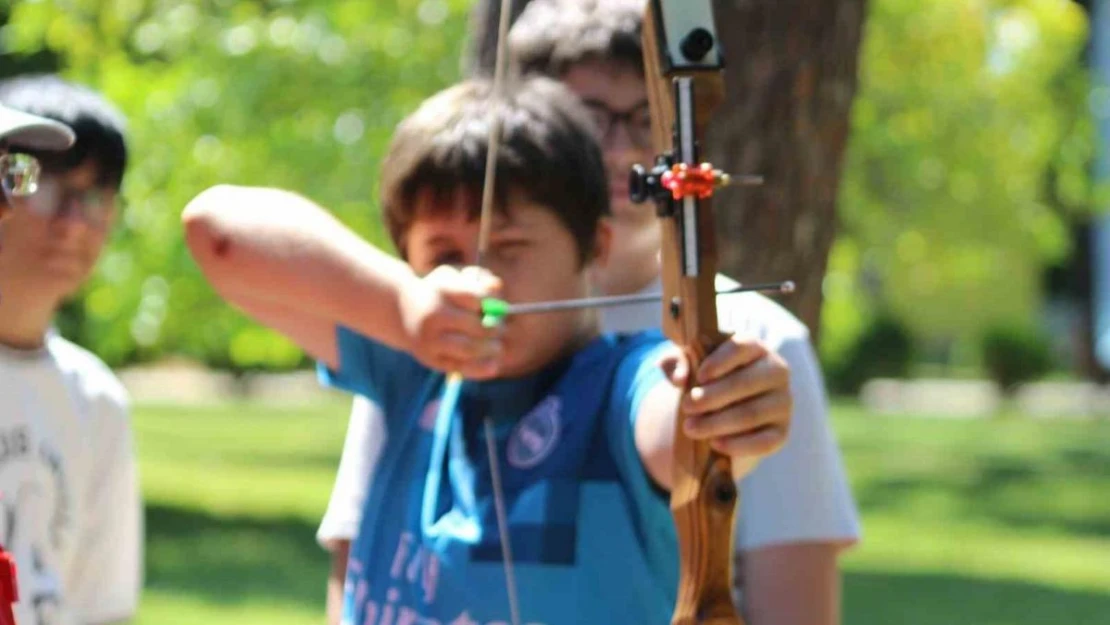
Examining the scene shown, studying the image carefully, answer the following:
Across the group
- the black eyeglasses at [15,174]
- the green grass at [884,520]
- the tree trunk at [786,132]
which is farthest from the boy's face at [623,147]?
the green grass at [884,520]

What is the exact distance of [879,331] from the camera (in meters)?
31.5

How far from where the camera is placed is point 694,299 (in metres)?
1.97

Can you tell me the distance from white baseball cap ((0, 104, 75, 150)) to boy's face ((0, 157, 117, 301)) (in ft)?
4.11

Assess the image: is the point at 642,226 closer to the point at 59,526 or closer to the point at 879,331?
the point at 59,526

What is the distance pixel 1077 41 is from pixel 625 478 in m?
14.2

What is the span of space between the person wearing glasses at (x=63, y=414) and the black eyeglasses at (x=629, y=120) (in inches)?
40.3

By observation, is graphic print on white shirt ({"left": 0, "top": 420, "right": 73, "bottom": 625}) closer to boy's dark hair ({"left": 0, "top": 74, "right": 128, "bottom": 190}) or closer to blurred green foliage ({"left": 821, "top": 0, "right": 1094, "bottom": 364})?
boy's dark hair ({"left": 0, "top": 74, "right": 128, "bottom": 190})

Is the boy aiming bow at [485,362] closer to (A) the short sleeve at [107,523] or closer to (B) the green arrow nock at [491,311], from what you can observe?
(B) the green arrow nock at [491,311]

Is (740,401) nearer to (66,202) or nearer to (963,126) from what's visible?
(66,202)

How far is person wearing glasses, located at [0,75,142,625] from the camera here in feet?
10.4

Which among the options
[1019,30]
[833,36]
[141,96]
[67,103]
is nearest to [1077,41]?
[1019,30]

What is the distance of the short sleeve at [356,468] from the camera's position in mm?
2594

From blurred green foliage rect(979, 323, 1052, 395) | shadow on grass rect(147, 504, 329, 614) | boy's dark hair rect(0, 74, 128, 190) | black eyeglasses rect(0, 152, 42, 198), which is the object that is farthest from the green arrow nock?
blurred green foliage rect(979, 323, 1052, 395)

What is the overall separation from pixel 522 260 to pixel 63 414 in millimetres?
1368
